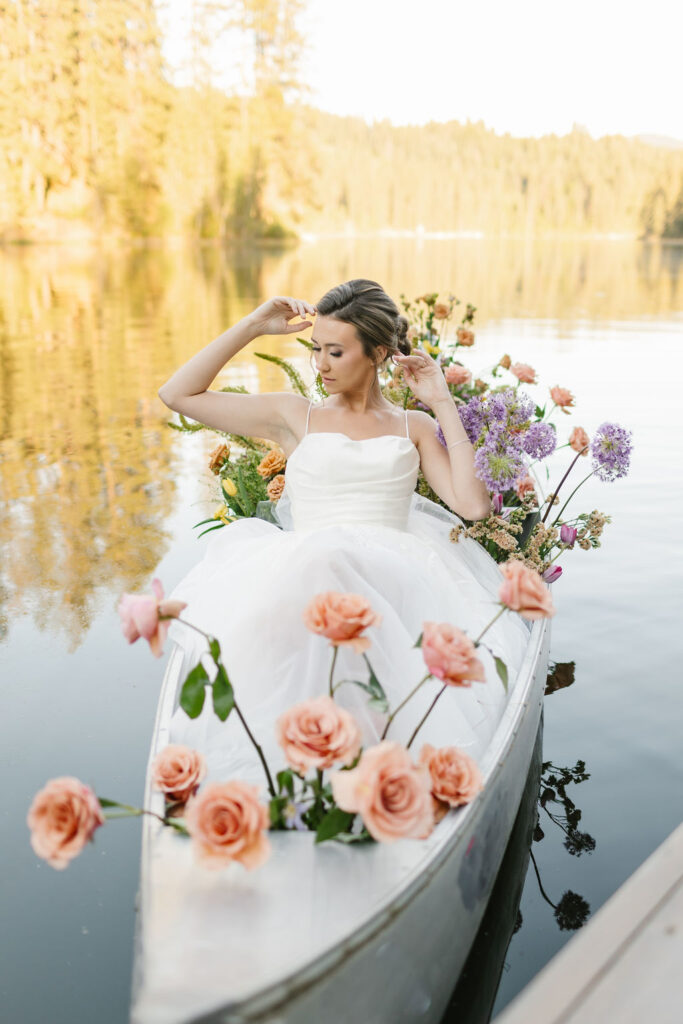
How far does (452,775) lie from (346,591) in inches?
17.4

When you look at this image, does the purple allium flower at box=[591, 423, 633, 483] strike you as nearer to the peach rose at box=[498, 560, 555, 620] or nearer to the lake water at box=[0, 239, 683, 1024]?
the lake water at box=[0, 239, 683, 1024]

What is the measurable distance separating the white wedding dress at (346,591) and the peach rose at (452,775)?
0.19m

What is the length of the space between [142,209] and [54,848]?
30536 mm

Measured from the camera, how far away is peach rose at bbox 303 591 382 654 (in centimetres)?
116

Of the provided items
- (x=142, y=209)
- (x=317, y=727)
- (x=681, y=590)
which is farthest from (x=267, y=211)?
(x=317, y=727)

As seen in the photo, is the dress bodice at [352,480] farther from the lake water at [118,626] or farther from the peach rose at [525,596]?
the peach rose at [525,596]

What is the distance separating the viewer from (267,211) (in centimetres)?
3291

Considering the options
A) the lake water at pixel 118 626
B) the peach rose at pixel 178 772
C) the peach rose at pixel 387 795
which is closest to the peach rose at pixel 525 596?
the peach rose at pixel 387 795

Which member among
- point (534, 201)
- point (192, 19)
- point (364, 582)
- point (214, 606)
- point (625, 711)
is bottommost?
point (625, 711)

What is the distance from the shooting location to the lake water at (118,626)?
190 centimetres

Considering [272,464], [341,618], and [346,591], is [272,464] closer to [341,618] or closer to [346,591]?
[346,591]

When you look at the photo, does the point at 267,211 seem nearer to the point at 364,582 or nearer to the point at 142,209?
the point at 142,209

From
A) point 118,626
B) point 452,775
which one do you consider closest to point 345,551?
point 452,775

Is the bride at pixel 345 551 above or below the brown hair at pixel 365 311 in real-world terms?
below
